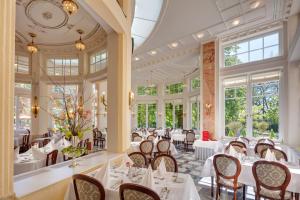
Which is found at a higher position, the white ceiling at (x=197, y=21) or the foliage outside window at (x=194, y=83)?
the white ceiling at (x=197, y=21)

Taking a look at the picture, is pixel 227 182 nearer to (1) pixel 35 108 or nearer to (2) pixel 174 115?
(1) pixel 35 108

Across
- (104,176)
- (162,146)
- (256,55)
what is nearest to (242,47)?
(256,55)

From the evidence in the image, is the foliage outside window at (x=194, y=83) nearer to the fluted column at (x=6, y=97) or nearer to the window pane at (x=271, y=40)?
the window pane at (x=271, y=40)

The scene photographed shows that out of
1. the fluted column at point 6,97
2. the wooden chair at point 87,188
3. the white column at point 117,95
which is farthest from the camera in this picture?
the white column at point 117,95

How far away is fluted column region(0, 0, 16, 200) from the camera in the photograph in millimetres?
1641

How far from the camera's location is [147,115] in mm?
16359

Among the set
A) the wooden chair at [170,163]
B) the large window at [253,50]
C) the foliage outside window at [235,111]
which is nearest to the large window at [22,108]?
the wooden chair at [170,163]

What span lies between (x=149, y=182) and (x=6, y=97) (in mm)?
1624

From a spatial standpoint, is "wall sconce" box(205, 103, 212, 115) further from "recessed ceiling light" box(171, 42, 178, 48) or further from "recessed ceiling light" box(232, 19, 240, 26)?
"recessed ceiling light" box(232, 19, 240, 26)

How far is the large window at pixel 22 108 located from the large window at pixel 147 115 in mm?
8427

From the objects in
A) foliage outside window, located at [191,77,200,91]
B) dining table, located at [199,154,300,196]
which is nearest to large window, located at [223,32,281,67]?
foliage outside window, located at [191,77,200,91]

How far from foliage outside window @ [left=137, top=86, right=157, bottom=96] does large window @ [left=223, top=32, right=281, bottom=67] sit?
26.6 ft

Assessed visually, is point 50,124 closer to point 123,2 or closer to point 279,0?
point 123,2

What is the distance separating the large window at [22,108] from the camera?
9.88 m
